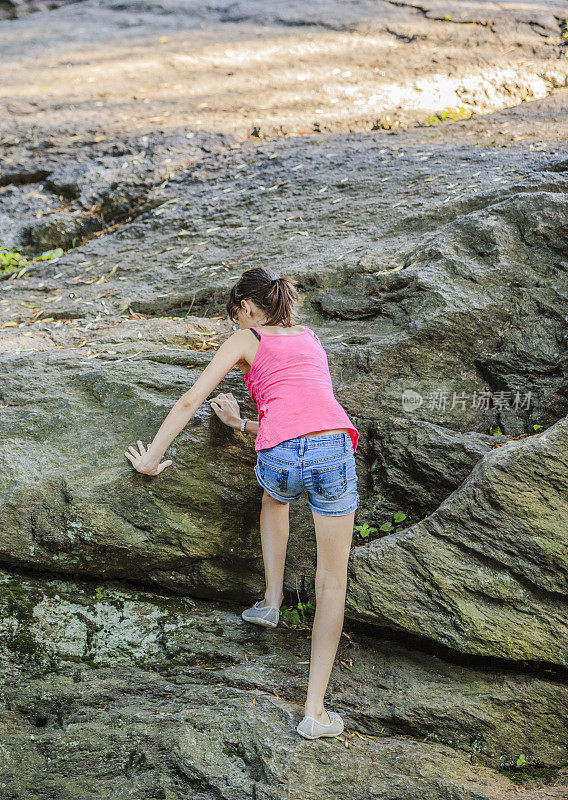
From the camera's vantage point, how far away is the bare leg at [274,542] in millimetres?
3252

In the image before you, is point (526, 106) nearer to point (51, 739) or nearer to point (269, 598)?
point (269, 598)

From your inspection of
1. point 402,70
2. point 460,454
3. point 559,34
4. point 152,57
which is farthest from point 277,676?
point 559,34

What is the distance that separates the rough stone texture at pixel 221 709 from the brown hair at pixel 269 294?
1572 millimetres

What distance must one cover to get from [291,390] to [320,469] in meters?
0.39

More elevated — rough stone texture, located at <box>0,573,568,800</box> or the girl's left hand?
the girl's left hand

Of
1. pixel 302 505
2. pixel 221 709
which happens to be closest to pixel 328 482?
pixel 302 505

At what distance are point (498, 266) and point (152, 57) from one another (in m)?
7.51

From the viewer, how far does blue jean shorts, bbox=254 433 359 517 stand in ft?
9.52

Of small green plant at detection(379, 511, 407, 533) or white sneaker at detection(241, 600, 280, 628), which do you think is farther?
small green plant at detection(379, 511, 407, 533)

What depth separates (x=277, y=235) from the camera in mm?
5359

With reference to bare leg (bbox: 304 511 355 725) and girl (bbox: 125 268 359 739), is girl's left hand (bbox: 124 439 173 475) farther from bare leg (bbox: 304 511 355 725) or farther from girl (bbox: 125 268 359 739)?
bare leg (bbox: 304 511 355 725)

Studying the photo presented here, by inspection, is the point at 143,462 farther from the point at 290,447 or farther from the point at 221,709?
the point at 221,709

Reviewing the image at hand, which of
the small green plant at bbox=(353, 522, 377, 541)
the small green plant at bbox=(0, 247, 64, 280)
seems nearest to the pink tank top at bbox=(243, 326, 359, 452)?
the small green plant at bbox=(353, 522, 377, 541)

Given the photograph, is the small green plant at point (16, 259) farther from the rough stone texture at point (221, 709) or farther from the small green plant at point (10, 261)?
the rough stone texture at point (221, 709)
